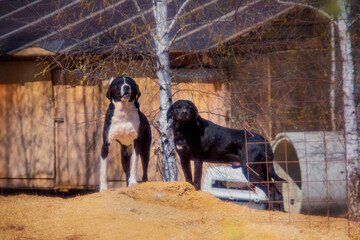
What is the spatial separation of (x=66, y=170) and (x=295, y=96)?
6.70 metres

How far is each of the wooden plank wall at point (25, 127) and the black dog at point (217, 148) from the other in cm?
456

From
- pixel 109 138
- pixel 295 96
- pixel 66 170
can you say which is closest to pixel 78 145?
Result: pixel 66 170

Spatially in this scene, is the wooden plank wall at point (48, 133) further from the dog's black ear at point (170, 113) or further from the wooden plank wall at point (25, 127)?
the dog's black ear at point (170, 113)

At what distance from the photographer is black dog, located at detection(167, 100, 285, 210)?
7559 mm

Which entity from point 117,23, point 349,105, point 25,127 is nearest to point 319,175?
point 349,105

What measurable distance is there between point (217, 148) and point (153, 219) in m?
2.61

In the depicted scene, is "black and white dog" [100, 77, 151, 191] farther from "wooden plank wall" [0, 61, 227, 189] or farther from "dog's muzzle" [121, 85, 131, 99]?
"wooden plank wall" [0, 61, 227, 189]

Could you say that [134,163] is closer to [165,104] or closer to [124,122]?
[124,122]

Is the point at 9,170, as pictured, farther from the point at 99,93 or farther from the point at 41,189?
the point at 99,93

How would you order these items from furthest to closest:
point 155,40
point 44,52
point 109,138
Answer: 1. point 44,52
2. point 155,40
3. point 109,138

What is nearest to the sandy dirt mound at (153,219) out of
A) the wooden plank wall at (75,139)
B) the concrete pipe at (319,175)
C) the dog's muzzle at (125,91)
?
the dog's muzzle at (125,91)

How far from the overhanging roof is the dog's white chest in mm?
1115

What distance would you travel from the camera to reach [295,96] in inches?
537

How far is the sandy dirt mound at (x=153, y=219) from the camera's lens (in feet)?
16.3
